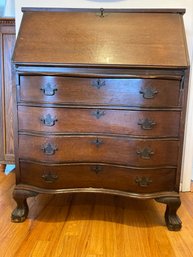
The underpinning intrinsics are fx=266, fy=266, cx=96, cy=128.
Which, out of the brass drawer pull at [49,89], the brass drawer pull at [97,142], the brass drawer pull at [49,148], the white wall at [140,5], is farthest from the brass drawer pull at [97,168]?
the white wall at [140,5]

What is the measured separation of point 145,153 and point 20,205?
2.59 ft

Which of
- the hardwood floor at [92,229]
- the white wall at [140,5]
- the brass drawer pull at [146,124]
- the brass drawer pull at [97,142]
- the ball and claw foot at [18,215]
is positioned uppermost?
the white wall at [140,5]

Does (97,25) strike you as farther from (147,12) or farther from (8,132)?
(8,132)

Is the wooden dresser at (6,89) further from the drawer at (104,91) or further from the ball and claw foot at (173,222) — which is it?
the ball and claw foot at (173,222)

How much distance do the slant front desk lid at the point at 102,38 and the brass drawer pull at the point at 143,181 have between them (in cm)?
60

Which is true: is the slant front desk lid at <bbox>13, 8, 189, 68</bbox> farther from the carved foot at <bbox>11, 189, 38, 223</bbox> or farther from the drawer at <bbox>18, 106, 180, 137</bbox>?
the carved foot at <bbox>11, 189, 38, 223</bbox>

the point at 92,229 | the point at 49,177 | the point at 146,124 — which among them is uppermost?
the point at 146,124

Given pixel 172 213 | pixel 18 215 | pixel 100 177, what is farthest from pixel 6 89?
pixel 172 213

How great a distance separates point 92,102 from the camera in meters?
1.38

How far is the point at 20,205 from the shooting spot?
1.56m

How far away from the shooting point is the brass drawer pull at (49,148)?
56.3 inches

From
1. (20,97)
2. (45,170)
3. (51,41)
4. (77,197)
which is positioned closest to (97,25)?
(51,41)

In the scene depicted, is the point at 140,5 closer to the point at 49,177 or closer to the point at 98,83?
the point at 98,83

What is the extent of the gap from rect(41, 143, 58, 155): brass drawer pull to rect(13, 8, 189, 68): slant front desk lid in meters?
0.43
